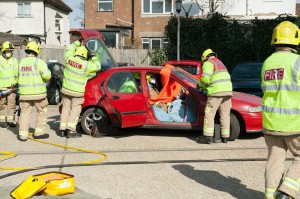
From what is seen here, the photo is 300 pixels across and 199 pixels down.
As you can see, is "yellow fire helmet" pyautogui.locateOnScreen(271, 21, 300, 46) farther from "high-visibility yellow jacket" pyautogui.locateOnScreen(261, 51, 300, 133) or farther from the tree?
the tree

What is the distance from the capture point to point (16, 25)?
43.5 metres

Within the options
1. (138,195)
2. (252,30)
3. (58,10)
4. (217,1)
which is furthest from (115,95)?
(58,10)

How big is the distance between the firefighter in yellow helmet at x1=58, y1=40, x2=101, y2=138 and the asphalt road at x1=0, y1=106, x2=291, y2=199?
0.35 m

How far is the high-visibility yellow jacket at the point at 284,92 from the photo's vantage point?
4758 millimetres

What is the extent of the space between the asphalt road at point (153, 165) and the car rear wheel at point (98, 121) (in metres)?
0.17

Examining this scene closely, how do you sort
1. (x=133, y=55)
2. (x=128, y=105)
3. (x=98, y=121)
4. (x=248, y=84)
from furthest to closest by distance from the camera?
(x=133, y=55) → (x=248, y=84) → (x=98, y=121) → (x=128, y=105)

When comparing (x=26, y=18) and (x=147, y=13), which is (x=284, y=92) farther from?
(x=26, y=18)

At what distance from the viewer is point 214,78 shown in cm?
875

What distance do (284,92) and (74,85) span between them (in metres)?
5.56

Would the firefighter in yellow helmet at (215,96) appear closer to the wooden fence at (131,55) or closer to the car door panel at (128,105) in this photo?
the car door panel at (128,105)

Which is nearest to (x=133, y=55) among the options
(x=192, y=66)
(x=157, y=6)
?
(x=157, y=6)

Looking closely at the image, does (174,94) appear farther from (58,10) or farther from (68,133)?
(58,10)

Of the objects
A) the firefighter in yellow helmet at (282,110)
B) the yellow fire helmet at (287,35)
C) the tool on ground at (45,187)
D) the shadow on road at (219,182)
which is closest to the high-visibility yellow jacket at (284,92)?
the firefighter in yellow helmet at (282,110)

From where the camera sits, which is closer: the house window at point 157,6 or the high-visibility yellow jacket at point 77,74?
the high-visibility yellow jacket at point 77,74
